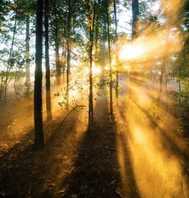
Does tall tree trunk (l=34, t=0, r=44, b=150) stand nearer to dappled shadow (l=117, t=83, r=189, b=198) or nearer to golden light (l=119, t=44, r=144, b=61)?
dappled shadow (l=117, t=83, r=189, b=198)

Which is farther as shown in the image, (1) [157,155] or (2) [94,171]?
(1) [157,155]

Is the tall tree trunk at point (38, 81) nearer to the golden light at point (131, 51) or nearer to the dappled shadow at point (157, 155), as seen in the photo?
the dappled shadow at point (157, 155)

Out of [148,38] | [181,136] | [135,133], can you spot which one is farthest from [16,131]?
[148,38]

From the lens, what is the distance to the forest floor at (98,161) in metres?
5.20

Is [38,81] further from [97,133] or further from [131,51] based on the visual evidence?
[131,51]

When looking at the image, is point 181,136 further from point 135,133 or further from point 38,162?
point 38,162

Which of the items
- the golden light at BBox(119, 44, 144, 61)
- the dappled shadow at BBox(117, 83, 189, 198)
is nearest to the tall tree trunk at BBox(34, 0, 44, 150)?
the dappled shadow at BBox(117, 83, 189, 198)

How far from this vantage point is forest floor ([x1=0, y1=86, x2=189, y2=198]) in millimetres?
5203

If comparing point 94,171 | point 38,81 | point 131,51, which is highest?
point 131,51

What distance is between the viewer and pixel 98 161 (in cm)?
666

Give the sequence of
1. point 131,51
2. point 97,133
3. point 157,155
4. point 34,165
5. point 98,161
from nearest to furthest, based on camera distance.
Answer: point 34,165 → point 98,161 → point 157,155 → point 97,133 → point 131,51

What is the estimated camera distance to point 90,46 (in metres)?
8.45

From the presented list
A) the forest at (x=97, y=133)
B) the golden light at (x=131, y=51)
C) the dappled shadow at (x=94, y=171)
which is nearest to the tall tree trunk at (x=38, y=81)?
the forest at (x=97, y=133)

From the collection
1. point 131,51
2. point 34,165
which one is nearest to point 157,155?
point 34,165
